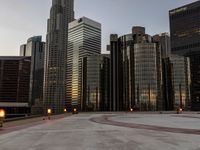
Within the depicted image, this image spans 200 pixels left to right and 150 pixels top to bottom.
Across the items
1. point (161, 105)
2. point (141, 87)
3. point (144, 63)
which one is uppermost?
point (144, 63)

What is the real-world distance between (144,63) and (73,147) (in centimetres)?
18924

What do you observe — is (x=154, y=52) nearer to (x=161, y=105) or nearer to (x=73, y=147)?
(x=161, y=105)

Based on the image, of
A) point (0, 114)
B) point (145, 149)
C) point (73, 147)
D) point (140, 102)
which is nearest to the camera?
point (145, 149)

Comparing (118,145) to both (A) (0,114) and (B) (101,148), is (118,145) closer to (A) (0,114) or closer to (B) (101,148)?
(B) (101,148)

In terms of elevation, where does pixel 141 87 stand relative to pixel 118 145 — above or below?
above

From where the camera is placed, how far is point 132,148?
14.1 meters

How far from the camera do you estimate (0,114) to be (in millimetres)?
30500

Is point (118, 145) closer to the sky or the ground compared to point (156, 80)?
closer to the ground

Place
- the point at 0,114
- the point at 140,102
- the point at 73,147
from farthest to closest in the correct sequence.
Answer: the point at 140,102, the point at 0,114, the point at 73,147

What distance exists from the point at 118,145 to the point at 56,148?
371 centimetres

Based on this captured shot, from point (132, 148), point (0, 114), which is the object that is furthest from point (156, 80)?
point (132, 148)

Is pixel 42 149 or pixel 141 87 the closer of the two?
pixel 42 149

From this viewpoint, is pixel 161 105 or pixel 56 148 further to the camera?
pixel 161 105

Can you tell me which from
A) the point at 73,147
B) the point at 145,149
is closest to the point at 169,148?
the point at 145,149
